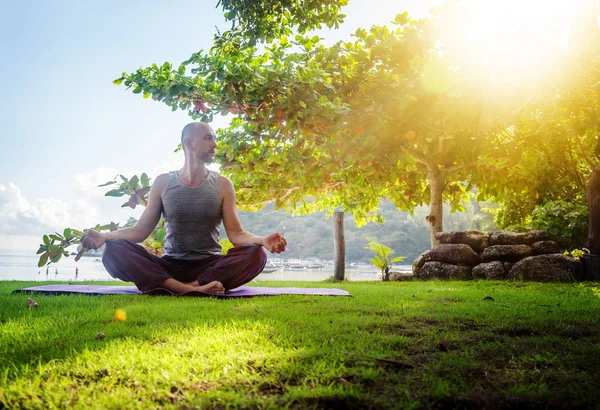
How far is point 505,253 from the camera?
1060cm

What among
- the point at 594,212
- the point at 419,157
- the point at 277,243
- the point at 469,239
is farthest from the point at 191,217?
the point at 594,212

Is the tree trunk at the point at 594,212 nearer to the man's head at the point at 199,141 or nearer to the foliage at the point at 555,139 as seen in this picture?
the foliage at the point at 555,139

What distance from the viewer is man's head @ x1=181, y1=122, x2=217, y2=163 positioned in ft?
17.6

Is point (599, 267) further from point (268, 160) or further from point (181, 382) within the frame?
point (181, 382)

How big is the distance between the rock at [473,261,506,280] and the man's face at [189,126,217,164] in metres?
7.50

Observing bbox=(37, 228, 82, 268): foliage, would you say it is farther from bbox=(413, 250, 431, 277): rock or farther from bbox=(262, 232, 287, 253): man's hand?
bbox=(413, 250, 431, 277): rock

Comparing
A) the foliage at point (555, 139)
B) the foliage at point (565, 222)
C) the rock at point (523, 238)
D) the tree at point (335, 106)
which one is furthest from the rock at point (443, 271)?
the foliage at point (565, 222)

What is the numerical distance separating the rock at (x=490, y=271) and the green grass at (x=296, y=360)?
7008 mm

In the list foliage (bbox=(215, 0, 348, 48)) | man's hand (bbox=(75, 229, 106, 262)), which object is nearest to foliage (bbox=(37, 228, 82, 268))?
man's hand (bbox=(75, 229, 106, 262))

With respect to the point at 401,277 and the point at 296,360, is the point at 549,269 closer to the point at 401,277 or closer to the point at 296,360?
the point at 401,277

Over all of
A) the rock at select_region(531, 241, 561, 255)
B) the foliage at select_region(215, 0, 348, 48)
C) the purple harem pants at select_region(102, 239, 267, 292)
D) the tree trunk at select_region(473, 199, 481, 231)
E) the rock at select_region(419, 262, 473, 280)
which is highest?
the foliage at select_region(215, 0, 348, 48)

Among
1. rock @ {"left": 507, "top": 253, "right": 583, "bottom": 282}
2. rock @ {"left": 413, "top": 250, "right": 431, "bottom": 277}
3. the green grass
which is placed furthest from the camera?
rock @ {"left": 413, "top": 250, "right": 431, "bottom": 277}

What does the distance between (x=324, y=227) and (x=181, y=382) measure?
67.3 m

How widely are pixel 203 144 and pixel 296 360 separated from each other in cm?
379
